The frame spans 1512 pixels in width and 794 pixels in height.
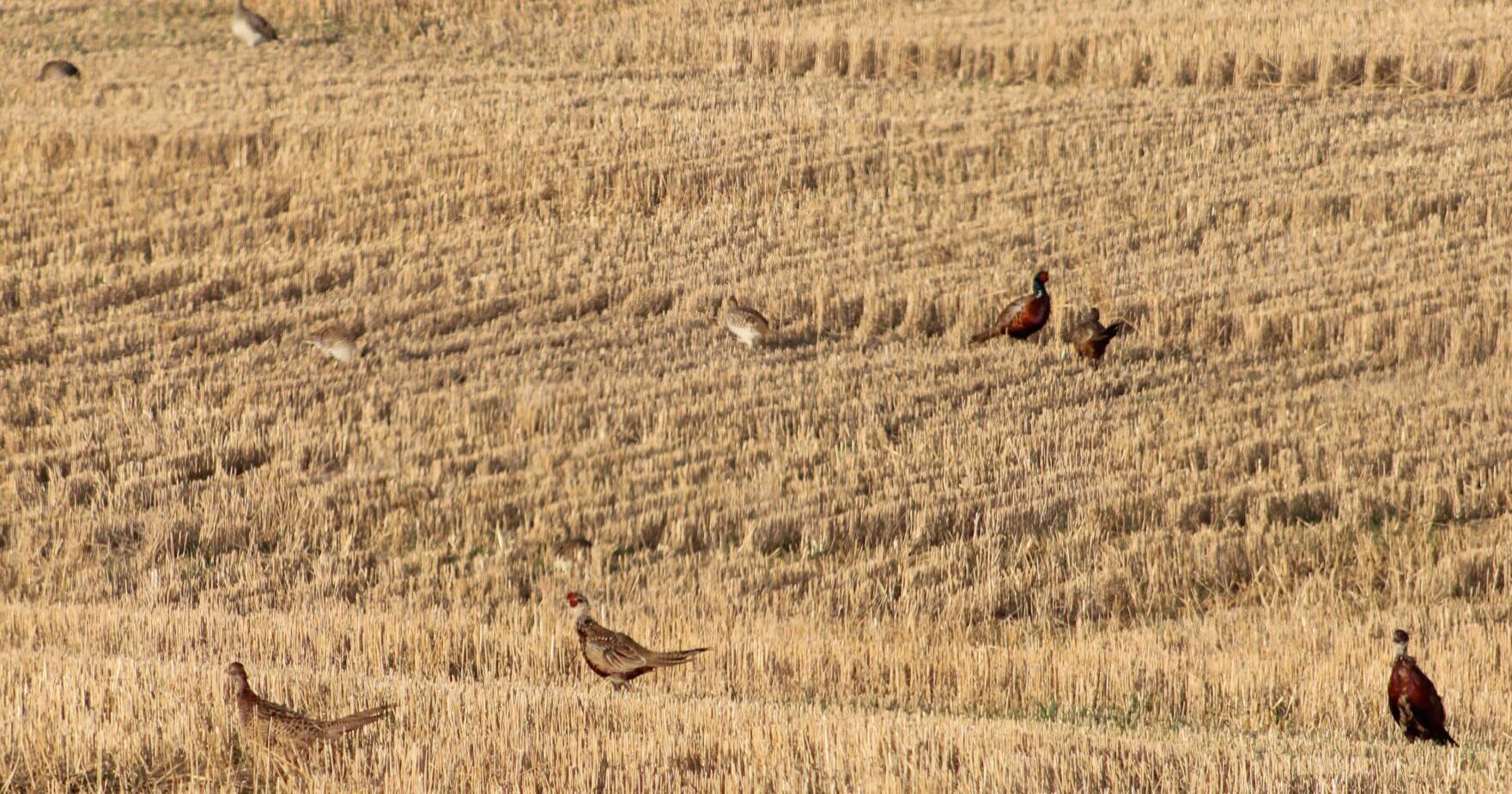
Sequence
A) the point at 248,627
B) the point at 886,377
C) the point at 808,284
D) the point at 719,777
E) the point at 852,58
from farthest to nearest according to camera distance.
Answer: the point at 852,58 < the point at 808,284 < the point at 886,377 < the point at 248,627 < the point at 719,777

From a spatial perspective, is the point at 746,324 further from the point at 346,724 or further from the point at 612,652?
the point at 346,724

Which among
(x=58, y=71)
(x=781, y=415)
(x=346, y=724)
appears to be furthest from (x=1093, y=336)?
(x=58, y=71)

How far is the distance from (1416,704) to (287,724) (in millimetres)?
4182

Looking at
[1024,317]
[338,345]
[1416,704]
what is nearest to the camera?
[1416,704]

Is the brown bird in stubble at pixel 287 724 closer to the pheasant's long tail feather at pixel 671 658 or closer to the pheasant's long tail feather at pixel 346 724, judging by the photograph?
the pheasant's long tail feather at pixel 346 724

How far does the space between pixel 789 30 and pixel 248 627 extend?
68.8 ft

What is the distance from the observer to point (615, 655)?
7.71 meters

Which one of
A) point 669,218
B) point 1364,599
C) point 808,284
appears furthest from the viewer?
point 669,218

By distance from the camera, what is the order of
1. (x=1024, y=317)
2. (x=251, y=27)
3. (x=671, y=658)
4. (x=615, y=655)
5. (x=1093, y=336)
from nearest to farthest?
(x=671, y=658) → (x=615, y=655) → (x=1093, y=336) → (x=1024, y=317) → (x=251, y=27)

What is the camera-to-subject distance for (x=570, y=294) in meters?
16.9

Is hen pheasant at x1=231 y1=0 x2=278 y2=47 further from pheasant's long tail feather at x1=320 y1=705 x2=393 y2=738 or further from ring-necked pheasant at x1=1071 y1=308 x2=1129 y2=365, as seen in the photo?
pheasant's long tail feather at x1=320 y1=705 x2=393 y2=738

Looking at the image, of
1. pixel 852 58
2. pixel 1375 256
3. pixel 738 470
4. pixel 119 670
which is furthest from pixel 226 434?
A: pixel 852 58

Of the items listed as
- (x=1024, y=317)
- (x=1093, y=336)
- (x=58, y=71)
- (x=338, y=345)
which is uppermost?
(x=58, y=71)

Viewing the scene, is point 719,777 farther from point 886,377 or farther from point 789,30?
point 789,30
